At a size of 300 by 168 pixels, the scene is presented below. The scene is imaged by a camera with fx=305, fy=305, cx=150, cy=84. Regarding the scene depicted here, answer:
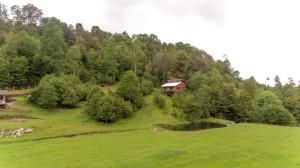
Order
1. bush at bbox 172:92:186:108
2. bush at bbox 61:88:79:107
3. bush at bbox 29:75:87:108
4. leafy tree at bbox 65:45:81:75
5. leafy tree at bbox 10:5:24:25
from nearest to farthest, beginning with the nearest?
bush at bbox 29:75:87:108 < bush at bbox 61:88:79:107 < bush at bbox 172:92:186:108 < leafy tree at bbox 65:45:81:75 < leafy tree at bbox 10:5:24:25

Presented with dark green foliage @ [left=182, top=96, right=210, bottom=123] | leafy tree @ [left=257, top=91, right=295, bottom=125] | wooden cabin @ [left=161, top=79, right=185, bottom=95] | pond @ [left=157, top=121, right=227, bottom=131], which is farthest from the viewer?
wooden cabin @ [left=161, top=79, right=185, bottom=95]

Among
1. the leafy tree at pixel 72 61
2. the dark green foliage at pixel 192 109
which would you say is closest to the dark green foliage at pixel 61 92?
the leafy tree at pixel 72 61

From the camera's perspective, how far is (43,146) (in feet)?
125

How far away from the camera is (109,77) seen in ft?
312

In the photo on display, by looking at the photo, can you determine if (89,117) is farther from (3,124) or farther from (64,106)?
(3,124)

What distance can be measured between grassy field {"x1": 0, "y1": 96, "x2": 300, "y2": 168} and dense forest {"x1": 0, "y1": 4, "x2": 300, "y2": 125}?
9822mm

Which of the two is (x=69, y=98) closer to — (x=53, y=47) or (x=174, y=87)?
(x=53, y=47)

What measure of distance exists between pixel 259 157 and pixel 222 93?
5207 centimetres

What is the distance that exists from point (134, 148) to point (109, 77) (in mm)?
60755

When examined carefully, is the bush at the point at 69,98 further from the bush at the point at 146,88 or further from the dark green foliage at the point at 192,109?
the dark green foliage at the point at 192,109

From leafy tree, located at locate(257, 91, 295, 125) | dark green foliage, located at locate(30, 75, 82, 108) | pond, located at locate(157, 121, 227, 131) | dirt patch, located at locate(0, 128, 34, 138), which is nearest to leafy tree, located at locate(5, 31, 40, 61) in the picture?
dark green foliage, located at locate(30, 75, 82, 108)

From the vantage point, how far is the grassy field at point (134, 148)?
28.8 meters

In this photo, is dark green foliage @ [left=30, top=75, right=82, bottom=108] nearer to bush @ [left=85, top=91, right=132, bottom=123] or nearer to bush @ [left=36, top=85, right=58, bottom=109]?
bush @ [left=36, top=85, right=58, bottom=109]

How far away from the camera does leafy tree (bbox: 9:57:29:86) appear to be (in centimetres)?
8000
